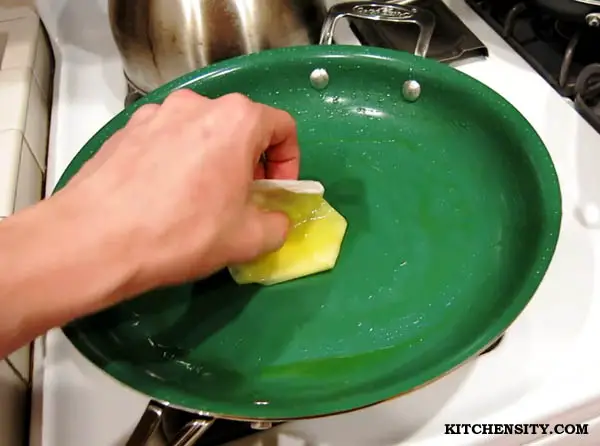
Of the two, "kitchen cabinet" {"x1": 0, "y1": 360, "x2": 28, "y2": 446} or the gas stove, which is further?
the gas stove

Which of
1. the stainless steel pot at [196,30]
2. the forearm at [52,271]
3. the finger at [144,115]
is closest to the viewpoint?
the forearm at [52,271]

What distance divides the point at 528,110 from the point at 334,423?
1.13 ft

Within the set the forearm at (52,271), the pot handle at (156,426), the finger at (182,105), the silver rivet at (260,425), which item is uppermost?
the finger at (182,105)

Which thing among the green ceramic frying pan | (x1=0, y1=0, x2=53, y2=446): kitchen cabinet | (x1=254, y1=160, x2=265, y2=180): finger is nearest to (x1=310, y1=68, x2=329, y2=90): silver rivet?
the green ceramic frying pan

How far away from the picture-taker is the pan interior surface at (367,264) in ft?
1.40

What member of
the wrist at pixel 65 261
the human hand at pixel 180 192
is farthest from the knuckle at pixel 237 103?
the wrist at pixel 65 261

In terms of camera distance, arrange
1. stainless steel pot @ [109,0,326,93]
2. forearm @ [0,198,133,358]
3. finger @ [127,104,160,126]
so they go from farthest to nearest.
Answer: stainless steel pot @ [109,0,326,93], finger @ [127,104,160,126], forearm @ [0,198,133,358]

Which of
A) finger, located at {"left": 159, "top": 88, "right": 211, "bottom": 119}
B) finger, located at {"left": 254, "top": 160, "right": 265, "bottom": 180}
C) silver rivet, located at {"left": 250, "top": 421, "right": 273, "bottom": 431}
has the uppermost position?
finger, located at {"left": 159, "top": 88, "right": 211, "bottom": 119}

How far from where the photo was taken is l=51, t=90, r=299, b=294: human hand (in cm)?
35

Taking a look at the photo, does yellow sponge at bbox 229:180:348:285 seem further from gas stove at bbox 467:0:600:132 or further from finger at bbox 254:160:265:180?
gas stove at bbox 467:0:600:132

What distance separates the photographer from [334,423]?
18.4 inches

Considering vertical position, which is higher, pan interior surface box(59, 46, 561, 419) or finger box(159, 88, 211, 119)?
finger box(159, 88, 211, 119)

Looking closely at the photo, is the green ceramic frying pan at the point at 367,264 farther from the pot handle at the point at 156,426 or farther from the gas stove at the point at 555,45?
the gas stove at the point at 555,45

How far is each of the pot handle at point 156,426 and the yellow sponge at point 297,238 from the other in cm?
11
